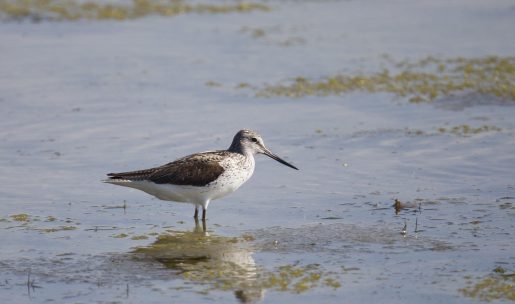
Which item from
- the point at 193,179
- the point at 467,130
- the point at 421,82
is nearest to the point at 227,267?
the point at 193,179

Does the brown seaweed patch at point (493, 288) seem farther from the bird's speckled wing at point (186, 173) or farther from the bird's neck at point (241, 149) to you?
the bird's neck at point (241, 149)

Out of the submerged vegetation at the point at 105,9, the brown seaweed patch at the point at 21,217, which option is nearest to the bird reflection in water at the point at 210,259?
the brown seaweed patch at the point at 21,217

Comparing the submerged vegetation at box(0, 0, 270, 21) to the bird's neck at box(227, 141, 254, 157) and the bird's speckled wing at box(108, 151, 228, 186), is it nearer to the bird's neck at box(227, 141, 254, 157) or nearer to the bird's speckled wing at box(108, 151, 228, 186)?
the bird's neck at box(227, 141, 254, 157)

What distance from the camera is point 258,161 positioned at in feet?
39.9

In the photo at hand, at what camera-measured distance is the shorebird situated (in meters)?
9.73

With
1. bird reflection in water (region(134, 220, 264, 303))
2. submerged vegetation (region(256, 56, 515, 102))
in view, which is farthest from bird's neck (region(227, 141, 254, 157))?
submerged vegetation (region(256, 56, 515, 102))

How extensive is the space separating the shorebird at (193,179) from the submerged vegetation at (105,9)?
10260 millimetres

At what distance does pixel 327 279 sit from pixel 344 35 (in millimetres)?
10211

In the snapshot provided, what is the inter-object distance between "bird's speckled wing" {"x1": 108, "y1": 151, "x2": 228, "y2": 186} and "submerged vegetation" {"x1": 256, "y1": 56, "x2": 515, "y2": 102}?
186 inches

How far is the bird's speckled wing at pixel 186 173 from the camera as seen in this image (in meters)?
9.73

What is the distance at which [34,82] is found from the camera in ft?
49.3

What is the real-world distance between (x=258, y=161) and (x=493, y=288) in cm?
496

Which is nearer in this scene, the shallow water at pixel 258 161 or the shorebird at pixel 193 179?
the shallow water at pixel 258 161

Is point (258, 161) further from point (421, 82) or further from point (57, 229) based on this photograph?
point (421, 82)
